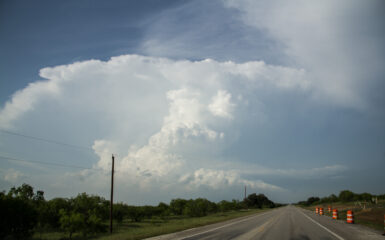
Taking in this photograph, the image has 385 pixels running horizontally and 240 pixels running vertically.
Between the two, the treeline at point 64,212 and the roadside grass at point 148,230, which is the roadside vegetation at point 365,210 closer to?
the roadside grass at point 148,230

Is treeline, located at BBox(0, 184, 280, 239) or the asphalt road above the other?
the asphalt road

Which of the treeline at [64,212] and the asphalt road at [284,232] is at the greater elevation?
the asphalt road at [284,232]

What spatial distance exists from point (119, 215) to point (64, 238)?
29.1 meters

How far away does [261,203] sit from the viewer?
163875 millimetres

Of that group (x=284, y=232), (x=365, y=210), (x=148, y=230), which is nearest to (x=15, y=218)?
(x=148, y=230)

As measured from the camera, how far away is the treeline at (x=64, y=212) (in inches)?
1180

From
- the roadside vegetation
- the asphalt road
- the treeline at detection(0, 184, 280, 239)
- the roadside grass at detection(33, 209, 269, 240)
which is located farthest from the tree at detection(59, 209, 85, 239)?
the roadside vegetation

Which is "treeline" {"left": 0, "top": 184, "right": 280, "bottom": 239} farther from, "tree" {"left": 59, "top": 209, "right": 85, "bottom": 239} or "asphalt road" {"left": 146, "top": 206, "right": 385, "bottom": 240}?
"asphalt road" {"left": 146, "top": 206, "right": 385, "bottom": 240}

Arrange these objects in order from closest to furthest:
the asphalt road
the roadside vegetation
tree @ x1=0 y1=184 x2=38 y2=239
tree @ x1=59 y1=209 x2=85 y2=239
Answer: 1. the asphalt road
2. the roadside vegetation
3. tree @ x1=0 y1=184 x2=38 y2=239
4. tree @ x1=59 y1=209 x2=85 y2=239

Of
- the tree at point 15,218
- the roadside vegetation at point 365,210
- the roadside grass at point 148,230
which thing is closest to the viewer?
the roadside grass at point 148,230

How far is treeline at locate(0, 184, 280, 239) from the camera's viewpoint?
30.0m

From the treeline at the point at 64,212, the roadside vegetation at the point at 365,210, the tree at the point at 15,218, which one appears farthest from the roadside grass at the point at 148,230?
the roadside vegetation at the point at 365,210

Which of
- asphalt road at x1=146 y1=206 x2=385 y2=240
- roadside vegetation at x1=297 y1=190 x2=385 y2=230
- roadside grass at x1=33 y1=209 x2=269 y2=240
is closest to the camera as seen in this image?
asphalt road at x1=146 y1=206 x2=385 y2=240

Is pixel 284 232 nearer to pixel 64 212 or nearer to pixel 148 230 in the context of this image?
pixel 148 230
